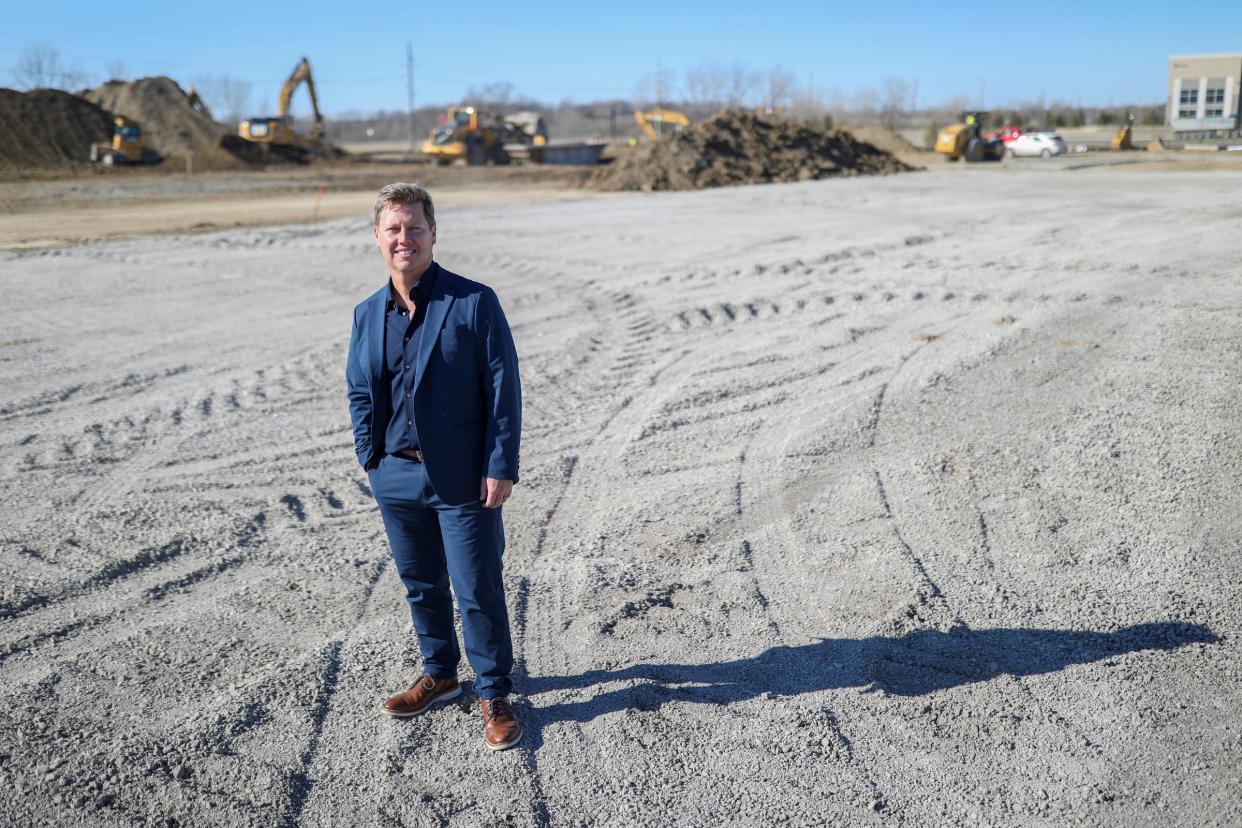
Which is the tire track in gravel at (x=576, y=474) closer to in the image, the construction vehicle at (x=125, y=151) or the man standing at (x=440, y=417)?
the man standing at (x=440, y=417)

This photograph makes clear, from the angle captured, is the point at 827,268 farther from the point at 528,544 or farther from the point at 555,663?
the point at 555,663

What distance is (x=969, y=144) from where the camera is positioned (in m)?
40.0

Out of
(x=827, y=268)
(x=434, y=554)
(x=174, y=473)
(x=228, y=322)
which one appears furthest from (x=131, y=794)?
(x=827, y=268)

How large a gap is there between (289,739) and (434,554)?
91 cm

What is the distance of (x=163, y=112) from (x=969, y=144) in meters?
40.8

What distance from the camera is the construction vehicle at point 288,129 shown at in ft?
145

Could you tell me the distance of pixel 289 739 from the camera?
3938 millimetres

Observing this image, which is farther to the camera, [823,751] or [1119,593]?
[1119,593]

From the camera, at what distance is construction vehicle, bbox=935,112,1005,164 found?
39500 millimetres

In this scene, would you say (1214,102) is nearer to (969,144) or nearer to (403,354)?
(969,144)

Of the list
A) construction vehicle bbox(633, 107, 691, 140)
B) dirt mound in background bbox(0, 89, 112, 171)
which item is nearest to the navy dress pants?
construction vehicle bbox(633, 107, 691, 140)

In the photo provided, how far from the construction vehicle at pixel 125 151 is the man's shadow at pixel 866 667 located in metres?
43.3

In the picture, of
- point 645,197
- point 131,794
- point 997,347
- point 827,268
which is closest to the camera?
point 131,794

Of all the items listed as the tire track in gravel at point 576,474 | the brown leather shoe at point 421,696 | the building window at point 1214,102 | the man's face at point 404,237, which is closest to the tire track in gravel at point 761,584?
the tire track in gravel at point 576,474
